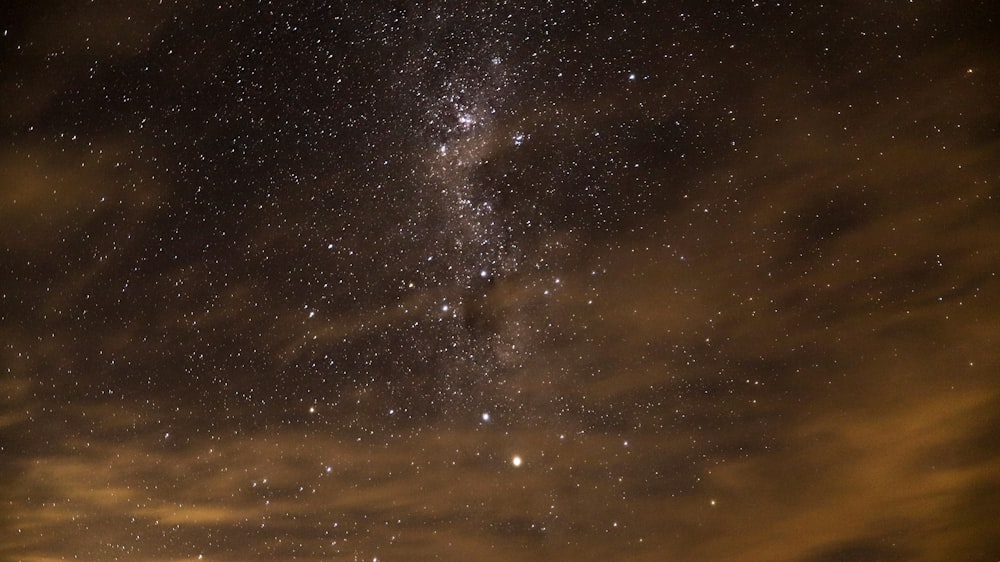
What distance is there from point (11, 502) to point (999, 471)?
348 inches

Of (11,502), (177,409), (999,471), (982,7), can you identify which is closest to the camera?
(982,7)

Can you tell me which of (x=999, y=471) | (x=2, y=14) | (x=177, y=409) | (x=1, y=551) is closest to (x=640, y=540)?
(x=999, y=471)

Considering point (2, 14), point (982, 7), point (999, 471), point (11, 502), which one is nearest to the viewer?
point (2, 14)

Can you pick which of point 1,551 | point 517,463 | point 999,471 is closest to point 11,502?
point 1,551

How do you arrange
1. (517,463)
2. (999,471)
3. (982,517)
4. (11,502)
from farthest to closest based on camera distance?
(982,517) → (999,471) → (517,463) → (11,502)

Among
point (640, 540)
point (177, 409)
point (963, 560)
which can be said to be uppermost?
point (177, 409)

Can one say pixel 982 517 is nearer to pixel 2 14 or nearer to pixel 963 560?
pixel 963 560

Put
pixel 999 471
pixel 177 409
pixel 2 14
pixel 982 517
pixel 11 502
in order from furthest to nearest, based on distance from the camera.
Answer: pixel 982 517 < pixel 999 471 < pixel 11 502 < pixel 177 409 < pixel 2 14

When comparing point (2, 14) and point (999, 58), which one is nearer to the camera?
point (2, 14)

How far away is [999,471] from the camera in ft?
23.4

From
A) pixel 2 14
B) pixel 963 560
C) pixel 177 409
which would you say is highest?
pixel 2 14

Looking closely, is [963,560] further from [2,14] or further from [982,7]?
[2,14]

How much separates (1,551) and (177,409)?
10.4 ft

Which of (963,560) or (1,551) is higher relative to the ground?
(1,551)
